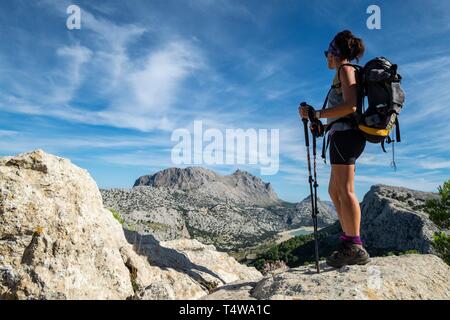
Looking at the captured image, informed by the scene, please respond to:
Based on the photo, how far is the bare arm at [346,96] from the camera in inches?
252

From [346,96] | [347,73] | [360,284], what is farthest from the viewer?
[347,73]

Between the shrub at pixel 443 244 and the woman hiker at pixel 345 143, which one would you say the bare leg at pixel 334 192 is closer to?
the woman hiker at pixel 345 143

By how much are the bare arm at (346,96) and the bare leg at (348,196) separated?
1.10 metres

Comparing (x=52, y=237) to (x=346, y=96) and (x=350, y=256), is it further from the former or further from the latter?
(x=346, y=96)

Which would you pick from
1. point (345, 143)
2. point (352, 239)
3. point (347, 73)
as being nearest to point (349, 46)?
point (347, 73)

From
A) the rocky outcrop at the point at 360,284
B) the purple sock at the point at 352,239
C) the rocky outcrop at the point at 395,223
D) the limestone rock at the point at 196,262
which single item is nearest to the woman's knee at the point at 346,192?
the purple sock at the point at 352,239

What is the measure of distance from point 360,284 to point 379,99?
11.4 ft

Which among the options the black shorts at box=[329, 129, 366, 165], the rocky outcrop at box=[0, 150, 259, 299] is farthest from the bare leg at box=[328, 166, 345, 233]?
the rocky outcrop at box=[0, 150, 259, 299]

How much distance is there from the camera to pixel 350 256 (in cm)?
688

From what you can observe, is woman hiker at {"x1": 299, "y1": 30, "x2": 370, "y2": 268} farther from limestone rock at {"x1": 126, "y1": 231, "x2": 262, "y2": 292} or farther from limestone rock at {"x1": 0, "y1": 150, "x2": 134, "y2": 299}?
limestone rock at {"x1": 0, "y1": 150, "x2": 134, "y2": 299}

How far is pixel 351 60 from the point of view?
7.12 m
